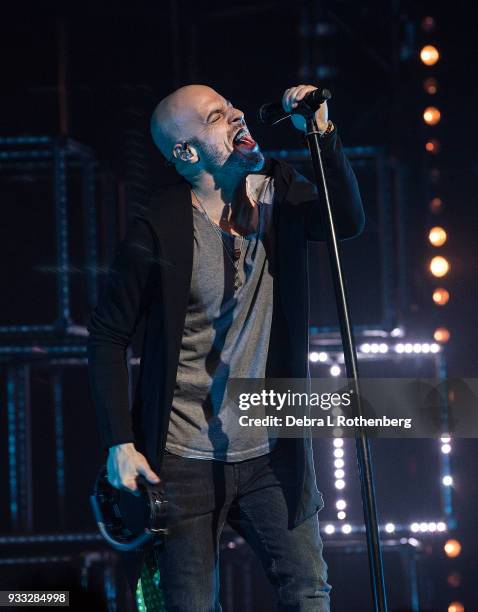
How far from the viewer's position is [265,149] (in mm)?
4879

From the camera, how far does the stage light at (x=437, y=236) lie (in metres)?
4.57

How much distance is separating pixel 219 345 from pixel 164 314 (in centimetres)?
16

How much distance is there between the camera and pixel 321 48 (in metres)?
5.14

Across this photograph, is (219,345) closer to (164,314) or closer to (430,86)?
(164,314)

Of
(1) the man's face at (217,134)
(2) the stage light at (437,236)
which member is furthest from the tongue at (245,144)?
(2) the stage light at (437,236)

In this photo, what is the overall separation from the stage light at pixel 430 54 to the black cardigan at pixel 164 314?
2.22m

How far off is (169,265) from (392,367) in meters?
2.27

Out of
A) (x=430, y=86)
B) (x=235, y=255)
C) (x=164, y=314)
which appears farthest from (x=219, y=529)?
(x=430, y=86)

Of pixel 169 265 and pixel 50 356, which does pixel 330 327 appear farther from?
pixel 169 265

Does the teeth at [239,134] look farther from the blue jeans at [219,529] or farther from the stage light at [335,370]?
the stage light at [335,370]

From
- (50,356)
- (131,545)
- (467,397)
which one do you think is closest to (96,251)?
(50,356)

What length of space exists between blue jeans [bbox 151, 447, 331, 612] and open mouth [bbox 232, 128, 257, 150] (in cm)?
77

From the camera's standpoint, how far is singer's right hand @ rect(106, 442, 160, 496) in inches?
92.8

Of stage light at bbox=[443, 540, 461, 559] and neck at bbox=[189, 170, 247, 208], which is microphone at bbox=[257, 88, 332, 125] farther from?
stage light at bbox=[443, 540, 461, 559]
